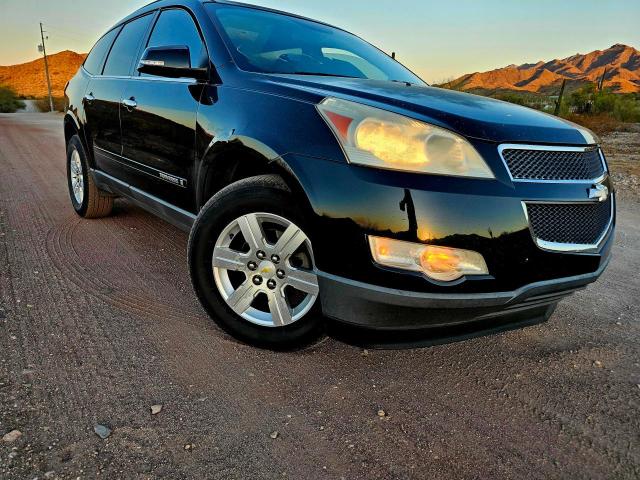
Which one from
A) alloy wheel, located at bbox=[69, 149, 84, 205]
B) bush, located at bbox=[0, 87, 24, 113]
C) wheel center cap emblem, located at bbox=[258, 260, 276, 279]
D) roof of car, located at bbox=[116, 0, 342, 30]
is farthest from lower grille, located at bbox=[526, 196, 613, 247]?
bush, located at bbox=[0, 87, 24, 113]

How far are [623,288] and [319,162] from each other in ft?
8.36

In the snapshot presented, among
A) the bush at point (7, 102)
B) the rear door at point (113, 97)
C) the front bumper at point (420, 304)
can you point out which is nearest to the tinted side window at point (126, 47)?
the rear door at point (113, 97)

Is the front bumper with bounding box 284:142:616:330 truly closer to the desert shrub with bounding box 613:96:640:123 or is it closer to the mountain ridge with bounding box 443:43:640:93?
the desert shrub with bounding box 613:96:640:123

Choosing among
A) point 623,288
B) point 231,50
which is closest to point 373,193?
point 231,50

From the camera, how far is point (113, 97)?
11.3ft

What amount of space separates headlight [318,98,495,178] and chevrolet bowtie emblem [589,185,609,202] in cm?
53

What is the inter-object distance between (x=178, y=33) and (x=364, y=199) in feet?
6.55

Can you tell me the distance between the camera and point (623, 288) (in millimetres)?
3178

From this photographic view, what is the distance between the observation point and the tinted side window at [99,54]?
4027mm

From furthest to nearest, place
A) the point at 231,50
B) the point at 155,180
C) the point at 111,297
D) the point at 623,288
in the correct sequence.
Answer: the point at 623,288, the point at 155,180, the point at 111,297, the point at 231,50

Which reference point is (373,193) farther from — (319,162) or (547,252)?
(547,252)

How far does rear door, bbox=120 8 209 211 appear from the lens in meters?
2.56

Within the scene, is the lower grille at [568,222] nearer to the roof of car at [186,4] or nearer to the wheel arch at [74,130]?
the roof of car at [186,4]

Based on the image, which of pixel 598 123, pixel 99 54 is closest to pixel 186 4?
pixel 99 54
